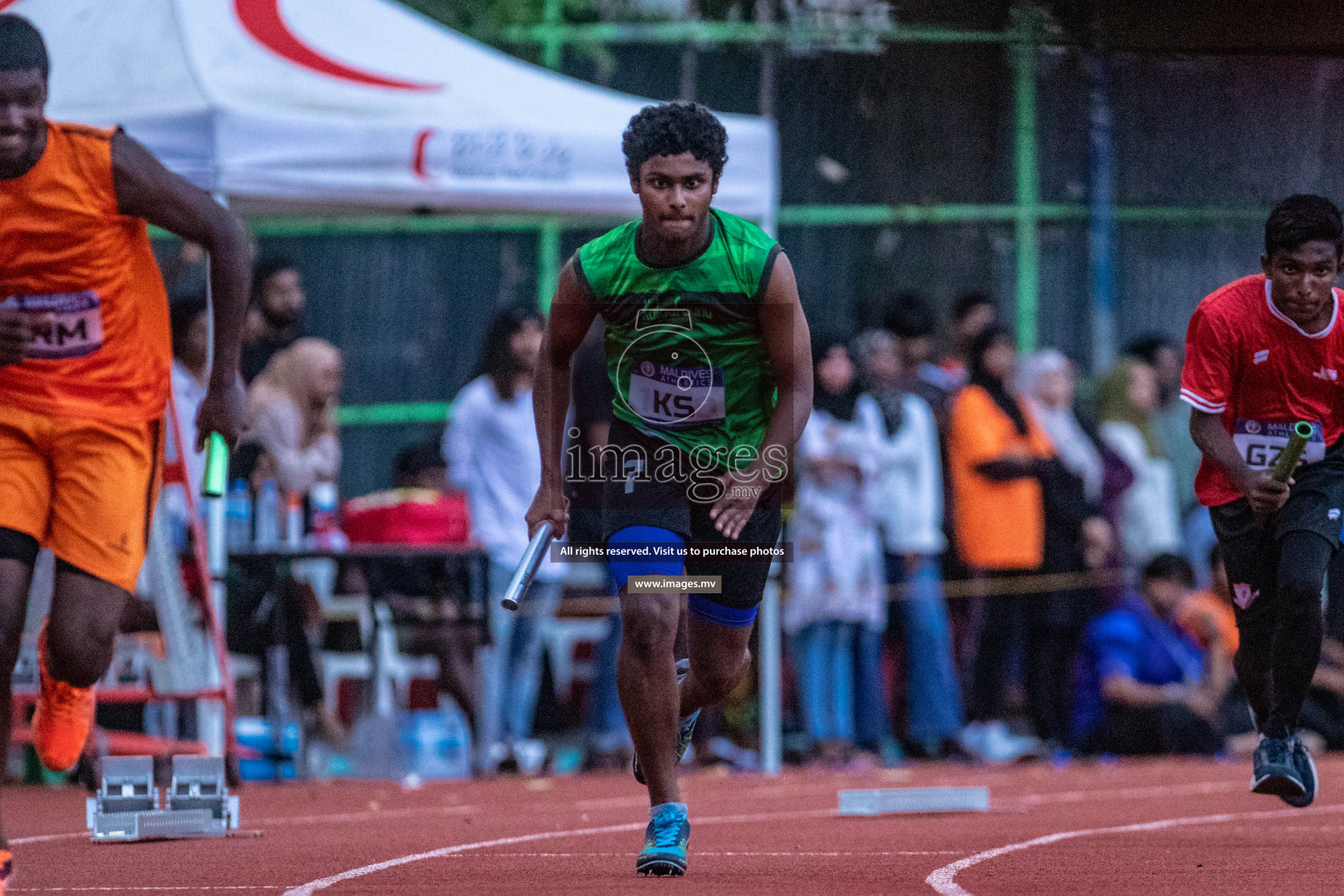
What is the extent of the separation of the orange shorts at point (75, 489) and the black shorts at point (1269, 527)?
12.4 ft

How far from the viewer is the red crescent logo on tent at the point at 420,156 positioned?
10.2 meters

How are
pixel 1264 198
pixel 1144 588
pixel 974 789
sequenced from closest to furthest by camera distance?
pixel 974 789 → pixel 1144 588 → pixel 1264 198

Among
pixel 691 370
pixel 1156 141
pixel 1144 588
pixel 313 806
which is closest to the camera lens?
pixel 691 370

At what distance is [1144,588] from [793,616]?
90.6 inches

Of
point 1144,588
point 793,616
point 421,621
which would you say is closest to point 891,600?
point 793,616

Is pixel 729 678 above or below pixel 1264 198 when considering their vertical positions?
below

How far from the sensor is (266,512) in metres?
10.8

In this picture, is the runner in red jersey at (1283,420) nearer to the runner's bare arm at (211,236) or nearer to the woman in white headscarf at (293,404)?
the runner's bare arm at (211,236)

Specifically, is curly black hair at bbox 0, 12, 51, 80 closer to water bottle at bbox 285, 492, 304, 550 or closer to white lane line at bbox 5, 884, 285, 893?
white lane line at bbox 5, 884, 285, 893

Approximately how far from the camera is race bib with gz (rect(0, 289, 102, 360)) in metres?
5.87

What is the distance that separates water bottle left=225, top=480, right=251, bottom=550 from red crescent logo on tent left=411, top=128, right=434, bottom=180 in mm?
1870

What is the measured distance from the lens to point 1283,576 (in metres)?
6.95

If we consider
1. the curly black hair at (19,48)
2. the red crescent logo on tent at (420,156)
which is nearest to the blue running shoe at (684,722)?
the curly black hair at (19,48)

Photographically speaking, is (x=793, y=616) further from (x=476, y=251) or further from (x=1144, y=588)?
(x=476, y=251)
